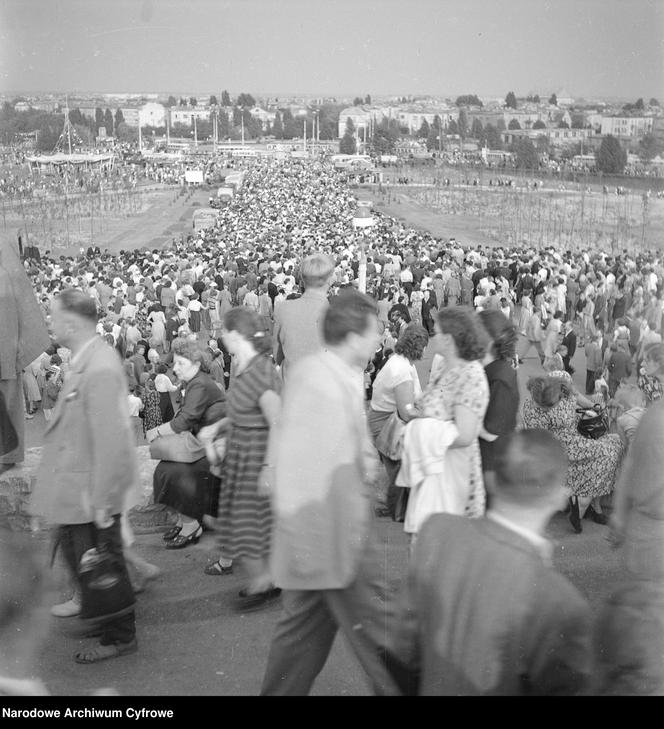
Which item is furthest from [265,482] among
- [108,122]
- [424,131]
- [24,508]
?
[108,122]

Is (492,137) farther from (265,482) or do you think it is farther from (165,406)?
(265,482)

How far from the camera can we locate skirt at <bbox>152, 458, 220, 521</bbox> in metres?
3.83

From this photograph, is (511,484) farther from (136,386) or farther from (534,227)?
(534,227)

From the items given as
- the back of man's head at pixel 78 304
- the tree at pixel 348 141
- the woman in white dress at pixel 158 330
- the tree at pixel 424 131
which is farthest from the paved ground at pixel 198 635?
the tree at pixel 348 141

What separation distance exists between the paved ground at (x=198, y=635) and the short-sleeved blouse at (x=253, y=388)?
0.70 metres

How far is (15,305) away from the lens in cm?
398

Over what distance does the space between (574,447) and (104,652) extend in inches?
93.7

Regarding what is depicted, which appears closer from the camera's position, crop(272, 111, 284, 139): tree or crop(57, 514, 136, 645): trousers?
crop(57, 514, 136, 645): trousers

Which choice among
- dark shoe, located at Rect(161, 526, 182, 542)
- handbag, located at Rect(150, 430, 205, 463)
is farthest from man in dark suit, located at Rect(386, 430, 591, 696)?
dark shoe, located at Rect(161, 526, 182, 542)

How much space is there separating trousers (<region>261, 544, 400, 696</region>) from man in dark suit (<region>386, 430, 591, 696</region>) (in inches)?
14.7

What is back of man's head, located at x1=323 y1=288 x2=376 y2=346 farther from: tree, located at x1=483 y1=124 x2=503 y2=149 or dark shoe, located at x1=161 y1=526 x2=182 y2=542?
tree, located at x1=483 y1=124 x2=503 y2=149

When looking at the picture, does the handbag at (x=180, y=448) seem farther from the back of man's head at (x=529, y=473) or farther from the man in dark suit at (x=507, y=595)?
the back of man's head at (x=529, y=473)

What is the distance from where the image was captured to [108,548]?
10.3 feet
